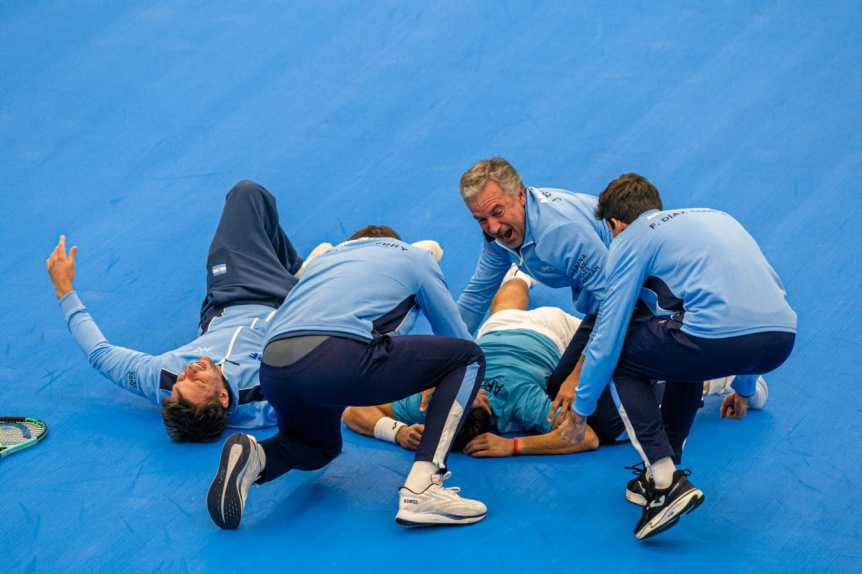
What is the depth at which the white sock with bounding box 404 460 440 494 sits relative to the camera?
3400 mm

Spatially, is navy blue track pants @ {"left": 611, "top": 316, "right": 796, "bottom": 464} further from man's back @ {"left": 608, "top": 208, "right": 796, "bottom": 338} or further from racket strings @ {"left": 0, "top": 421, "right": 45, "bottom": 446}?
racket strings @ {"left": 0, "top": 421, "right": 45, "bottom": 446}

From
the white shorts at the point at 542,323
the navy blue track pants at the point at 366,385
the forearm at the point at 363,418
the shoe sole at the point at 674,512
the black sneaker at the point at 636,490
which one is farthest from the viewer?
the white shorts at the point at 542,323

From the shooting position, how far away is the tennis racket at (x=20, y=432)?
4.01 metres

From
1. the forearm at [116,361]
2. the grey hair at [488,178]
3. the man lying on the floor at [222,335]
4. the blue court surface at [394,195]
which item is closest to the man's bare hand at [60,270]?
the man lying on the floor at [222,335]

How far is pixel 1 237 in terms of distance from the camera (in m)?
5.38

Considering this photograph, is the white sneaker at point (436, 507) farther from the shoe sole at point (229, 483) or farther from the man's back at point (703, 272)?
the man's back at point (703, 272)

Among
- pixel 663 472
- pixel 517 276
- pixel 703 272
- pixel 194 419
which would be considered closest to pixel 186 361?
pixel 194 419

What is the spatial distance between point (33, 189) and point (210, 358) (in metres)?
2.21

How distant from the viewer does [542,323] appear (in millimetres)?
4340

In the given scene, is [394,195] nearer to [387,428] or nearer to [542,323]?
[542,323]

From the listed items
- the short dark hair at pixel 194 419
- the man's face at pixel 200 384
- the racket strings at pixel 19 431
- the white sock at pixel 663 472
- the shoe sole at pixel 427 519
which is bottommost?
the racket strings at pixel 19 431

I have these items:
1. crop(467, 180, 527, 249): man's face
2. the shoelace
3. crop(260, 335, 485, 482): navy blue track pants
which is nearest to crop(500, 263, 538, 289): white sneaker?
crop(467, 180, 527, 249): man's face

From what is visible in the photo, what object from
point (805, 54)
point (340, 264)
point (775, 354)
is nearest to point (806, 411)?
point (775, 354)

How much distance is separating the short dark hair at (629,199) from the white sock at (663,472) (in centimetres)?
82
